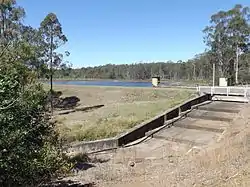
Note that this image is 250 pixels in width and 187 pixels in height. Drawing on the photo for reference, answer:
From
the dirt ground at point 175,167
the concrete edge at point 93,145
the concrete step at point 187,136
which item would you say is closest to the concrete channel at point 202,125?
the concrete step at point 187,136

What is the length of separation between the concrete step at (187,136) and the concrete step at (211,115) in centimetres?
208

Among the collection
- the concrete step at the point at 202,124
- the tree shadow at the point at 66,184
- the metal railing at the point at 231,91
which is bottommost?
the tree shadow at the point at 66,184

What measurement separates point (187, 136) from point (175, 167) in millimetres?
5356

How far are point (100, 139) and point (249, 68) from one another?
43.5m

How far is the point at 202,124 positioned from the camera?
1666cm

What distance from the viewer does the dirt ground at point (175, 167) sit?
25.1ft

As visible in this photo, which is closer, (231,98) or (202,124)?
(202,124)

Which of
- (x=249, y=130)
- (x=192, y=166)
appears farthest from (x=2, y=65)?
(x=249, y=130)

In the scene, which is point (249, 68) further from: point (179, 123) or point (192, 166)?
point (192, 166)

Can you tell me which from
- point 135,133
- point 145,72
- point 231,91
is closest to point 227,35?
point 231,91

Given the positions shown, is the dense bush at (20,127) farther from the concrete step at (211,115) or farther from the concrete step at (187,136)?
the concrete step at (211,115)

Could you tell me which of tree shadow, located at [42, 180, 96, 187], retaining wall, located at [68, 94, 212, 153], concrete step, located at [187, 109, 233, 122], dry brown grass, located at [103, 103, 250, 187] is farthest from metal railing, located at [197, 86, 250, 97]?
tree shadow, located at [42, 180, 96, 187]

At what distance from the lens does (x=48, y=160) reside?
7984mm

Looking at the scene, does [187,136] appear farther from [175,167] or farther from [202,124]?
[175,167]
